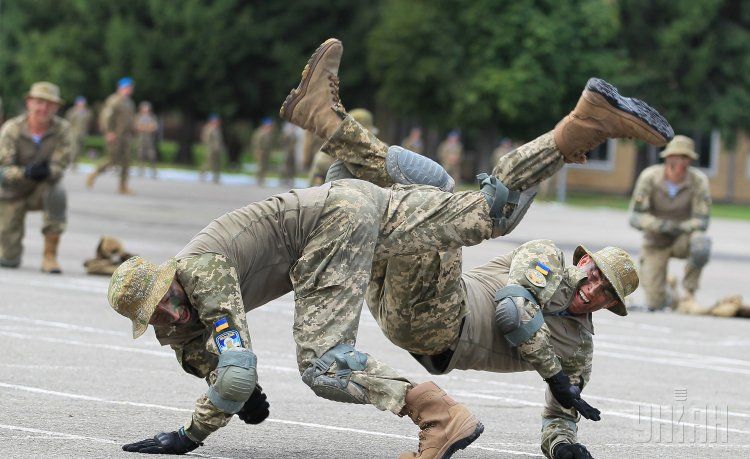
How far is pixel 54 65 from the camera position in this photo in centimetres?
5347

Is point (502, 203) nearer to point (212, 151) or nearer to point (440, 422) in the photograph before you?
point (440, 422)

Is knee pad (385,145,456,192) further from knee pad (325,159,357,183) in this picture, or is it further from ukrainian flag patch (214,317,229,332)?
ukrainian flag patch (214,317,229,332)

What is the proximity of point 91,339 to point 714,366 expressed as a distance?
5.04 meters

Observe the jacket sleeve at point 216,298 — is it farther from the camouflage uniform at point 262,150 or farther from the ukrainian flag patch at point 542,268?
the camouflage uniform at point 262,150

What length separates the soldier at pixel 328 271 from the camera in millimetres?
6859

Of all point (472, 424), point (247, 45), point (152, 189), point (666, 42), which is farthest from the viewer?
point (247, 45)

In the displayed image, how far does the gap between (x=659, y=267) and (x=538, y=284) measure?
9.45 meters

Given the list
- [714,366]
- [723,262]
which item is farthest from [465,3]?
[714,366]

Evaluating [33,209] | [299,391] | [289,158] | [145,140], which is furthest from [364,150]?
[289,158]

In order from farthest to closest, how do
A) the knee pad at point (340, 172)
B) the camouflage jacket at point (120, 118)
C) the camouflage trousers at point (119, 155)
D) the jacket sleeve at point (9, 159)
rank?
the camouflage jacket at point (120, 118)
the camouflage trousers at point (119, 155)
the jacket sleeve at point (9, 159)
the knee pad at point (340, 172)

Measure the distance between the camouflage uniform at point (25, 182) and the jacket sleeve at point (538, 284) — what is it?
9.21 metres

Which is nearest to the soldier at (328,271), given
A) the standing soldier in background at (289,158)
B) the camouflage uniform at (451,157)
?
the standing soldier in background at (289,158)

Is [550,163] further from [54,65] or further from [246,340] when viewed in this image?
[54,65]

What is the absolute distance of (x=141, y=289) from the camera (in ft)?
22.4
